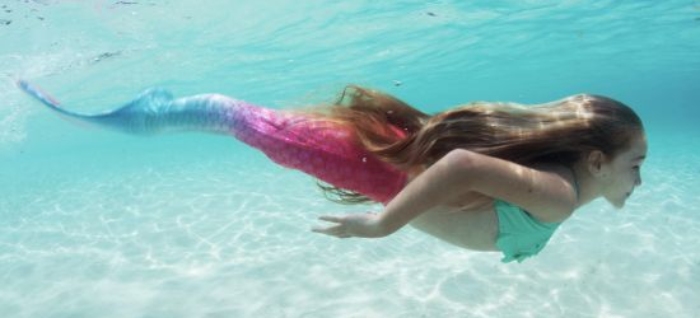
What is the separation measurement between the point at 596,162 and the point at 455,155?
0.98 meters

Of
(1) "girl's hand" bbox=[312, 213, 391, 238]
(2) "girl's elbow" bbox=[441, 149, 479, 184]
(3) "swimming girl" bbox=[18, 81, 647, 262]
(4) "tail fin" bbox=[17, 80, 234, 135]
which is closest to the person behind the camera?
(2) "girl's elbow" bbox=[441, 149, 479, 184]

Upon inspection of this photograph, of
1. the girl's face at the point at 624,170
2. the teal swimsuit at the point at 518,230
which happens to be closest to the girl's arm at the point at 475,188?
the teal swimsuit at the point at 518,230

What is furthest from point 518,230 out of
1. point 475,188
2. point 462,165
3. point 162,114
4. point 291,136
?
point 162,114

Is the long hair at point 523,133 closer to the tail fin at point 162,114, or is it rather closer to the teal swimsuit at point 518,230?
the teal swimsuit at point 518,230

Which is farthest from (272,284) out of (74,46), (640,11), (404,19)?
(640,11)

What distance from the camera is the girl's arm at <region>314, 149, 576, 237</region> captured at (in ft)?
6.89

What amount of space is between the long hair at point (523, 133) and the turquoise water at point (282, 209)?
936 mm

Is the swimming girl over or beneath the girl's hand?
over

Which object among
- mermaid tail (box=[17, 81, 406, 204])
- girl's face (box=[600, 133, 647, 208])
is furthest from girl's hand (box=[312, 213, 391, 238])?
girl's face (box=[600, 133, 647, 208])

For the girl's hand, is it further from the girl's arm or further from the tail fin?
the tail fin

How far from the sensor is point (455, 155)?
211 centimetres

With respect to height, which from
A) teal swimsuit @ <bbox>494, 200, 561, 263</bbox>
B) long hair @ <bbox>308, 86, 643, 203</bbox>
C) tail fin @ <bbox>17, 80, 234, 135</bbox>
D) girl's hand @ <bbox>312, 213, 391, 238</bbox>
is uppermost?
tail fin @ <bbox>17, 80, 234, 135</bbox>

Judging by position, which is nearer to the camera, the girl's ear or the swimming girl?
the swimming girl

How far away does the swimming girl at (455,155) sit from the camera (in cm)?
225
